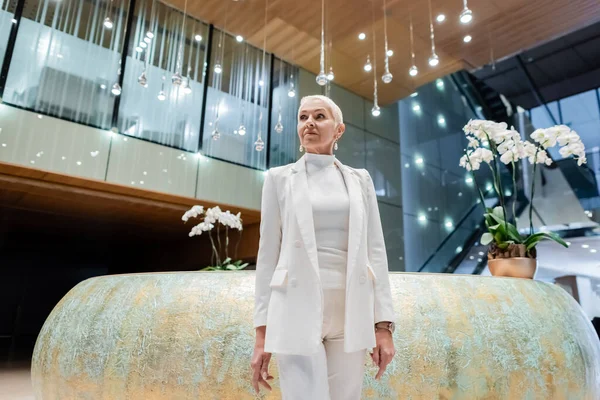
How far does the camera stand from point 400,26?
5793 mm

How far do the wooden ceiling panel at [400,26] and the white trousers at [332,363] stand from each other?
17.2 ft

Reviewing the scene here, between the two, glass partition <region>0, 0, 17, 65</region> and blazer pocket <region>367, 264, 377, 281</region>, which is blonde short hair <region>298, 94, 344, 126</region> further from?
glass partition <region>0, 0, 17, 65</region>

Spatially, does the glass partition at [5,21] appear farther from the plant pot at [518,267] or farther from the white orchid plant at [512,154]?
the plant pot at [518,267]

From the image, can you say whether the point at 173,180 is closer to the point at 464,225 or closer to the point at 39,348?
the point at 39,348

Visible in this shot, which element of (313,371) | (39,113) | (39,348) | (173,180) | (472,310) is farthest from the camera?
(173,180)

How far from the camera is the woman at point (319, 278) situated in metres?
0.87

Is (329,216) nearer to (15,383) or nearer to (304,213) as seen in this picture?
(304,213)

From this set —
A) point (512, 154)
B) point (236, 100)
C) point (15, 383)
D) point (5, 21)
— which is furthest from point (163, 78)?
point (512, 154)

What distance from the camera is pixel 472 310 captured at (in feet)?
5.34

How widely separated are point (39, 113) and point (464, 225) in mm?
7164

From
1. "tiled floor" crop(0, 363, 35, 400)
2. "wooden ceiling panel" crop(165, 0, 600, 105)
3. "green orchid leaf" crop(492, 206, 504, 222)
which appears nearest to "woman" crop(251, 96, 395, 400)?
"green orchid leaf" crop(492, 206, 504, 222)

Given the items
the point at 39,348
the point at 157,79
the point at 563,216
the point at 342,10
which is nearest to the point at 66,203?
the point at 157,79

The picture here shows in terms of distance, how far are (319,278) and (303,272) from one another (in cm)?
4

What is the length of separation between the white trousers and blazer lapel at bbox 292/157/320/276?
10 centimetres
